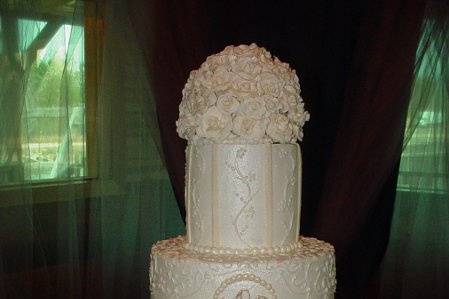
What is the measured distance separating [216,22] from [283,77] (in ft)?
4.88

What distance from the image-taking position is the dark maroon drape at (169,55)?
103 inches

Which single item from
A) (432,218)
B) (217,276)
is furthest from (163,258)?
(432,218)

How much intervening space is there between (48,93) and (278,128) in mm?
1355

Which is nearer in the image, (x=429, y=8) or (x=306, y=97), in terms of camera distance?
(x=429, y=8)

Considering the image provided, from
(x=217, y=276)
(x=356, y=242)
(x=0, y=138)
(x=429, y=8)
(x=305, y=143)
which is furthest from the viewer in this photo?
(x=305, y=143)

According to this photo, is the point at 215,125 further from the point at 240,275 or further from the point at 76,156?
the point at 76,156

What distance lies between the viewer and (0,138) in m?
2.40

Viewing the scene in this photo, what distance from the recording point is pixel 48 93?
98.3 inches

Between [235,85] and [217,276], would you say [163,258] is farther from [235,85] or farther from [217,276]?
[235,85]

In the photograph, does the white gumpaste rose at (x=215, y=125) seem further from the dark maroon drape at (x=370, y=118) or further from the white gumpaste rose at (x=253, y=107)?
the dark maroon drape at (x=370, y=118)

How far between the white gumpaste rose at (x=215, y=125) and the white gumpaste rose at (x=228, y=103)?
11 mm

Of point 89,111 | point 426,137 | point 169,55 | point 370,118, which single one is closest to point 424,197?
point 426,137

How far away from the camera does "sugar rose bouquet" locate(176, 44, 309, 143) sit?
146 centimetres

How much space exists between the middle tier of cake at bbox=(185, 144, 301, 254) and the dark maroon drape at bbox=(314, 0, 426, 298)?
105 centimetres
